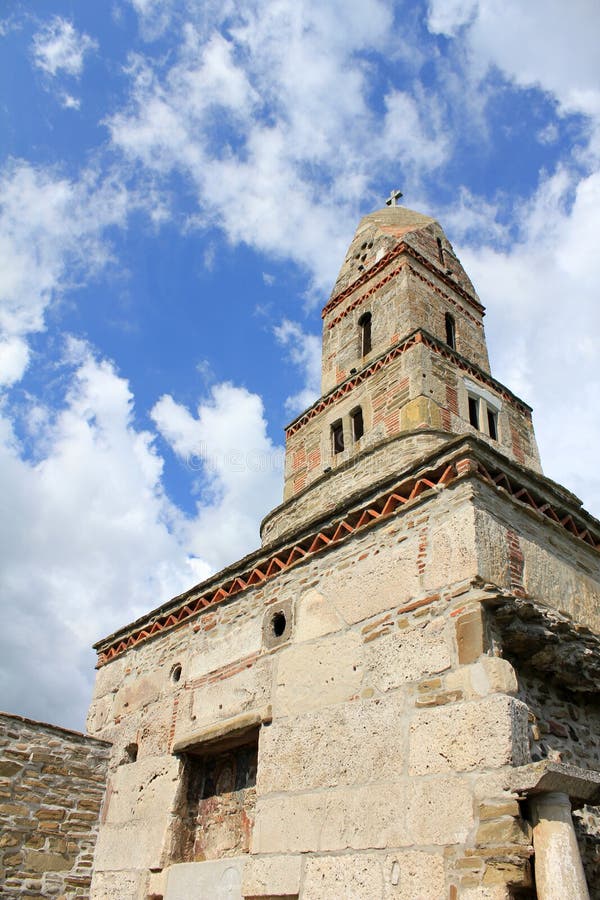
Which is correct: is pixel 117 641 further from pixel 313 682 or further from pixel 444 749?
pixel 444 749

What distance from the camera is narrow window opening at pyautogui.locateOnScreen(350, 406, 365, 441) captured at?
37.3 feet

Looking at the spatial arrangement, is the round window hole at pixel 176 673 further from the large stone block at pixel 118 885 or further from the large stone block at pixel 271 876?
the large stone block at pixel 271 876

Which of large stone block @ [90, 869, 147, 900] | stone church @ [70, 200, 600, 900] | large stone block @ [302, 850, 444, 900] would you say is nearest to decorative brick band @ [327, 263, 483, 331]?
stone church @ [70, 200, 600, 900]

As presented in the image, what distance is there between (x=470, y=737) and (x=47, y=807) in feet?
18.3

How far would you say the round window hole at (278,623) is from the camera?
6734 mm

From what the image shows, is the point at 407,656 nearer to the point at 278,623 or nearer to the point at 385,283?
the point at 278,623

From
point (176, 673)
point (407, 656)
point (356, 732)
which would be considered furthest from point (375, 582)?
point (176, 673)

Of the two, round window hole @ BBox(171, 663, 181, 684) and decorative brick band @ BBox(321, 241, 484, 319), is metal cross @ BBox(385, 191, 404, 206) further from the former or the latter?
round window hole @ BBox(171, 663, 181, 684)

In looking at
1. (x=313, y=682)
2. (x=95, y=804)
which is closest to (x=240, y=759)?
(x=313, y=682)

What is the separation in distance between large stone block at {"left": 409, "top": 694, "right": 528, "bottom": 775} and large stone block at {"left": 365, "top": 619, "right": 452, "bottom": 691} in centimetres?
34

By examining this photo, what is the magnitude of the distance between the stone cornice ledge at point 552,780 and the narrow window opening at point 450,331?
9.22m

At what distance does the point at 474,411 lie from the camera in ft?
37.2

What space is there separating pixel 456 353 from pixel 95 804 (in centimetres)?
857

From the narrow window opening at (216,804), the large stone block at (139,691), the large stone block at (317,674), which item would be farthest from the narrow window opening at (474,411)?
the narrow window opening at (216,804)
